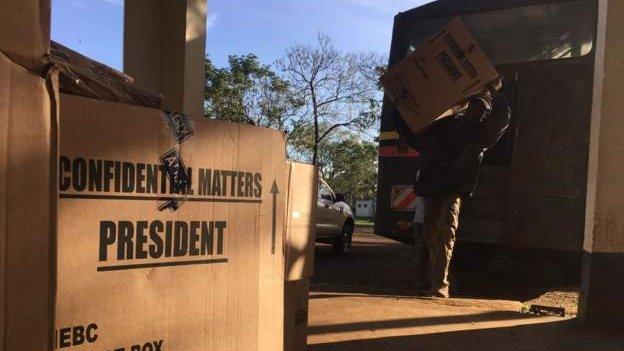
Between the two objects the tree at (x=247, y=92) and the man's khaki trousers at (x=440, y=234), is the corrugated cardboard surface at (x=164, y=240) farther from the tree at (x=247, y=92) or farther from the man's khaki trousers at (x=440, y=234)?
the tree at (x=247, y=92)

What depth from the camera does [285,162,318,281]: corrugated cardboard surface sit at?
2.41 m

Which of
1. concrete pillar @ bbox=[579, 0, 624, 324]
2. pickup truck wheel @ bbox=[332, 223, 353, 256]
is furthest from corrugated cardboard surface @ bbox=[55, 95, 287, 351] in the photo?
pickup truck wheel @ bbox=[332, 223, 353, 256]

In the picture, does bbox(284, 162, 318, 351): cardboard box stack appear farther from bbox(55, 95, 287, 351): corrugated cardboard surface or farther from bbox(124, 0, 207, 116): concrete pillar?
bbox(124, 0, 207, 116): concrete pillar

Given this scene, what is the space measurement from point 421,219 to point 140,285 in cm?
433

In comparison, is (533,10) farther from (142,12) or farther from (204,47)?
(142,12)

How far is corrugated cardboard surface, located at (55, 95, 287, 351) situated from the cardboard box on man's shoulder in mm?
2940

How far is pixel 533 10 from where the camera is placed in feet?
21.4

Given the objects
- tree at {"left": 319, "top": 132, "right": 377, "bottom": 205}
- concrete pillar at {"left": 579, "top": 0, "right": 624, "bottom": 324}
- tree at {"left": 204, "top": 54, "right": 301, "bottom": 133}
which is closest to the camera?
concrete pillar at {"left": 579, "top": 0, "right": 624, "bottom": 324}

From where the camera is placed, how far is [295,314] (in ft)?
8.63

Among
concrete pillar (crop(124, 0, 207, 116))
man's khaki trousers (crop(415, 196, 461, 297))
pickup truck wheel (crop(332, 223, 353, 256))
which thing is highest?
concrete pillar (crop(124, 0, 207, 116))

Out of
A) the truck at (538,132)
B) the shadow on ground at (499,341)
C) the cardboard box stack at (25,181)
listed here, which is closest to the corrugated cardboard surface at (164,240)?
the cardboard box stack at (25,181)

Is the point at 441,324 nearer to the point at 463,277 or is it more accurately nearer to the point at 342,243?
the point at 463,277

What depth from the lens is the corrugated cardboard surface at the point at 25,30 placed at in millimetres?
1325

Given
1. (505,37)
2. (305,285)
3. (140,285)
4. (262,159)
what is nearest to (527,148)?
(505,37)
